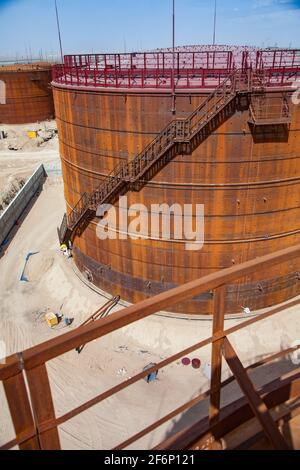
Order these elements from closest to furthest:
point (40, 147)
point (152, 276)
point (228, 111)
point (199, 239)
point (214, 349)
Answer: point (214, 349)
point (228, 111)
point (199, 239)
point (152, 276)
point (40, 147)

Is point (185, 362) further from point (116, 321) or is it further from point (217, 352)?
point (116, 321)

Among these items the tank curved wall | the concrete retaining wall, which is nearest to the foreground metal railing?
the tank curved wall

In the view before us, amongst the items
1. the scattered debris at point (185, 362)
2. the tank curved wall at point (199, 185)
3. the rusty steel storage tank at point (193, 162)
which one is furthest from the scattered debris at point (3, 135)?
the scattered debris at point (185, 362)

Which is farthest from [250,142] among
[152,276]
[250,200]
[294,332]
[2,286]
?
[2,286]

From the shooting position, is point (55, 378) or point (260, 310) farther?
point (260, 310)

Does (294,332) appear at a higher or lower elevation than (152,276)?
lower

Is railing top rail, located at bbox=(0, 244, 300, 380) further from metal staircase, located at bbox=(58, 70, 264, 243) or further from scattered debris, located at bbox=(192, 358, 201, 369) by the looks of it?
scattered debris, located at bbox=(192, 358, 201, 369)

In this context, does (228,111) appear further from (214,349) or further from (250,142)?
(214,349)

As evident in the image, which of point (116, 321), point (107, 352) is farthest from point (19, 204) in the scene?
point (116, 321)
